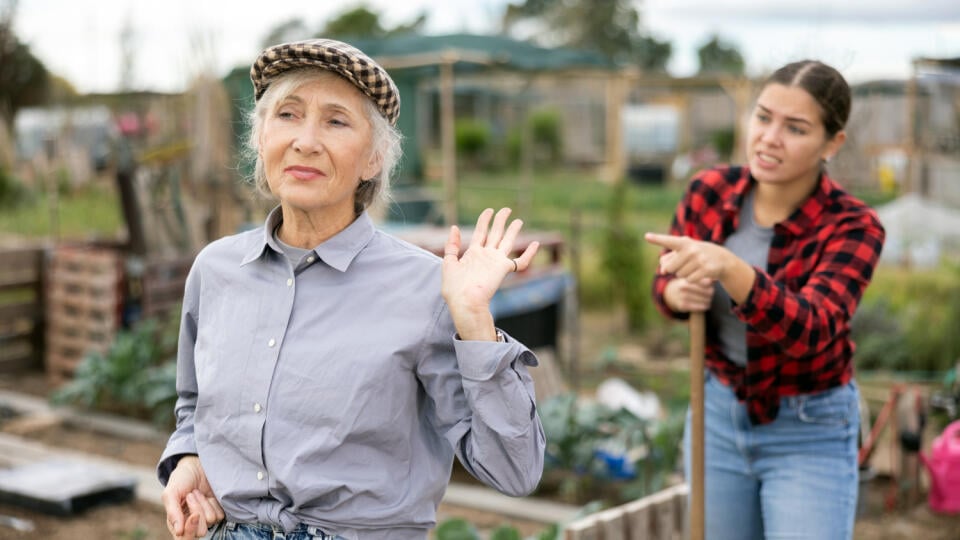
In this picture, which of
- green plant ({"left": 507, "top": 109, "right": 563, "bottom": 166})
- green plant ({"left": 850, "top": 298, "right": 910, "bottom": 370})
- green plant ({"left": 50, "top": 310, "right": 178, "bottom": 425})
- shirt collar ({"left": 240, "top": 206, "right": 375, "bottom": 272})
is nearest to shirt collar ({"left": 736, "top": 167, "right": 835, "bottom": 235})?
shirt collar ({"left": 240, "top": 206, "right": 375, "bottom": 272})

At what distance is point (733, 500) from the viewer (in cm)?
262

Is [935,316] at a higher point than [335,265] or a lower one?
lower

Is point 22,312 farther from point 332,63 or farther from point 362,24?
point 362,24

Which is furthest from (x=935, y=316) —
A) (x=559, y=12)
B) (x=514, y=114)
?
(x=559, y=12)

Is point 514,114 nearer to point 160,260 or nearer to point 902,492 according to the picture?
point 160,260

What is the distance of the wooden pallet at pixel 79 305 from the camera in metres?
7.11

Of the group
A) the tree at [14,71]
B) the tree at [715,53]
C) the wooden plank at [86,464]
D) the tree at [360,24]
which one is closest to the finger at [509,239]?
the wooden plank at [86,464]

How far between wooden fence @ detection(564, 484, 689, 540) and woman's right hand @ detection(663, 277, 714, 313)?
2.90 ft

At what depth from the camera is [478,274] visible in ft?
5.98

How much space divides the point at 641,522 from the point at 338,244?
71.4 inches

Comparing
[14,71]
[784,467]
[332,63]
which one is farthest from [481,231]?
[14,71]

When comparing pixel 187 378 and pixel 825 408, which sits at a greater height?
pixel 187 378

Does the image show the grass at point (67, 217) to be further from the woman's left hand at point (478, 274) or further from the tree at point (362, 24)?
the tree at point (362, 24)

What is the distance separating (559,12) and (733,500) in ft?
159
